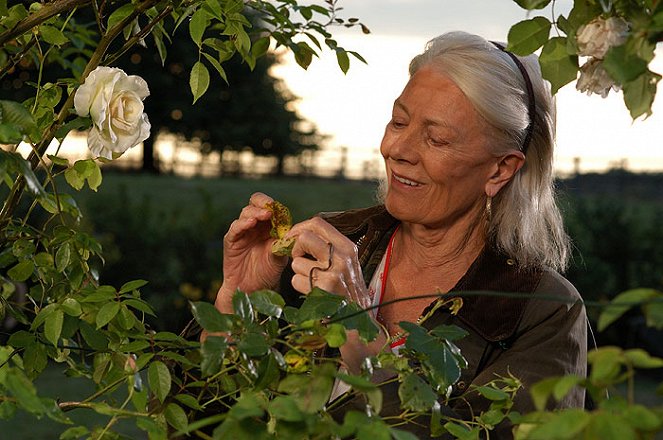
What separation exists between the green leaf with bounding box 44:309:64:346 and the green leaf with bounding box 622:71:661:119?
0.95 meters

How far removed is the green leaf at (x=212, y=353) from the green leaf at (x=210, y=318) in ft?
0.05

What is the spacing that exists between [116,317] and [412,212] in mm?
1066

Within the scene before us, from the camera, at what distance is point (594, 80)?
1.47 m

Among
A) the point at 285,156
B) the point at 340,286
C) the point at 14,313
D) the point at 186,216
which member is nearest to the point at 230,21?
the point at 340,286

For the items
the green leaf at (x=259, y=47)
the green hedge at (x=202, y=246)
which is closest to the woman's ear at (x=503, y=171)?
the green leaf at (x=259, y=47)

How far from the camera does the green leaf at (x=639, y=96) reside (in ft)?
4.31

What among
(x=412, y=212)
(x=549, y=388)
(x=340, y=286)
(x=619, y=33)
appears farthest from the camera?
(x=412, y=212)

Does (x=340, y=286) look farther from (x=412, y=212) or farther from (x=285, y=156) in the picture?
(x=285, y=156)

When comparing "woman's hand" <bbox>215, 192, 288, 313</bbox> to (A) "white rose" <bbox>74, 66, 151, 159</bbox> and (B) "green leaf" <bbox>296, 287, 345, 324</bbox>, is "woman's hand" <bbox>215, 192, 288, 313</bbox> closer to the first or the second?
(A) "white rose" <bbox>74, 66, 151, 159</bbox>

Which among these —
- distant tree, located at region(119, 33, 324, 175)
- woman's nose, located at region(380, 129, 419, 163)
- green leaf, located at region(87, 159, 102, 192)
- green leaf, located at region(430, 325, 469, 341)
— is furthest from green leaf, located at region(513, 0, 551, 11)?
distant tree, located at region(119, 33, 324, 175)

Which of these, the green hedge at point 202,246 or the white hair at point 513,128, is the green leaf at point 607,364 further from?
the green hedge at point 202,246

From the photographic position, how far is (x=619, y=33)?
4.38 ft

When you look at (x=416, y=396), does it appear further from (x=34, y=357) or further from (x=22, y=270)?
(x=22, y=270)

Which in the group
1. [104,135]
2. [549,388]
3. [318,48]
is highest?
[318,48]
